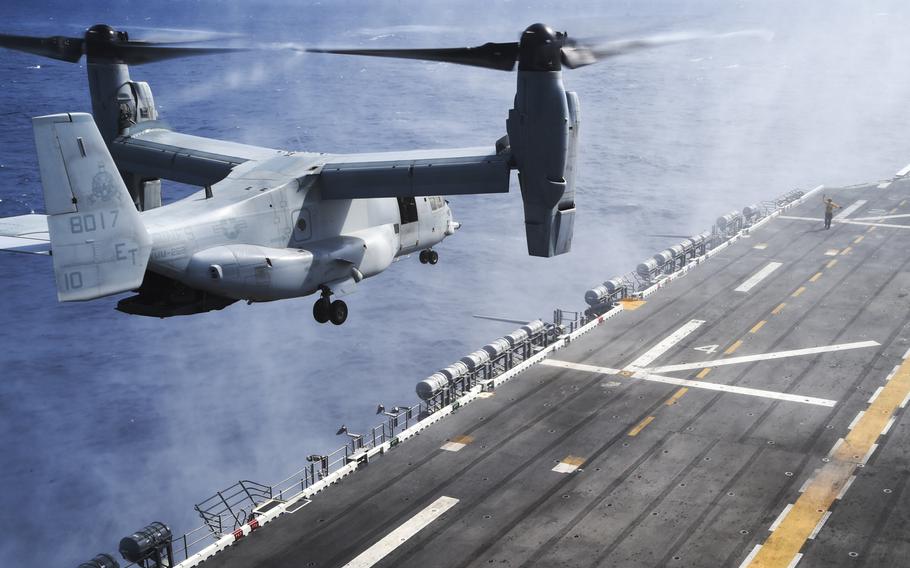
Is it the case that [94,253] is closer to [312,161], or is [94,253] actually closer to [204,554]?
[312,161]

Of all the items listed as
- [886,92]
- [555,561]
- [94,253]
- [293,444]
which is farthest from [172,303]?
[886,92]

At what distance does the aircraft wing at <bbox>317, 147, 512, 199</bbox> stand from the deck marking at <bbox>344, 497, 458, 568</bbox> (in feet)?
42.5

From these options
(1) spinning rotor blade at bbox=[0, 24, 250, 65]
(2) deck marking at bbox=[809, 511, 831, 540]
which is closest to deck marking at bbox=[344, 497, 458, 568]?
(2) deck marking at bbox=[809, 511, 831, 540]

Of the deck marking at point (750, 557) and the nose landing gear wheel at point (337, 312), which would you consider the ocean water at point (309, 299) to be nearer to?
the nose landing gear wheel at point (337, 312)

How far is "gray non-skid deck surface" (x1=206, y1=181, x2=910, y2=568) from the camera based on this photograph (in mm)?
34062

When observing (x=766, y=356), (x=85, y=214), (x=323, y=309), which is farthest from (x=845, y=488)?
(x=85, y=214)

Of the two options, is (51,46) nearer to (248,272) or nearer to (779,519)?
(248,272)

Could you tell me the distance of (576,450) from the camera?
136 feet

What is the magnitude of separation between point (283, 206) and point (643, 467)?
20.1 meters

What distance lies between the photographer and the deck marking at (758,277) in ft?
210

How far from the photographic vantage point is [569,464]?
40.3m

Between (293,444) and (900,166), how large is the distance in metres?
103

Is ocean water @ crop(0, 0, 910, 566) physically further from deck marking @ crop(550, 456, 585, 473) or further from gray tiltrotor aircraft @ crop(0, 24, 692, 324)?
deck marking @ crop(550, 456, 585, 473)

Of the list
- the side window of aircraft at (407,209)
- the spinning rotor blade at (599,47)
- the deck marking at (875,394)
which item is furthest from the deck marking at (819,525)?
the spinning rotor blade at (599,47)
